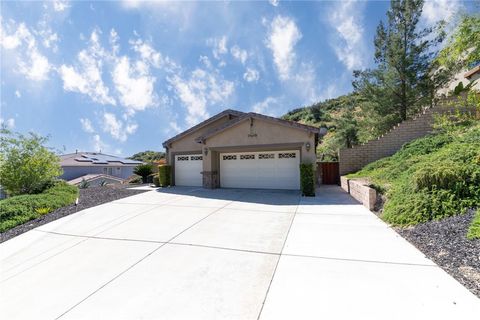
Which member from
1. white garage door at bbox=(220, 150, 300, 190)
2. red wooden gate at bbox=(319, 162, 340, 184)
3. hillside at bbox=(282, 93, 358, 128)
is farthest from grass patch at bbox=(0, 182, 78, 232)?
hillside at bbox=(282, 93, 358, 128)

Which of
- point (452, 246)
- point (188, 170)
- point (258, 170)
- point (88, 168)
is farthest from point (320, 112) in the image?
point (452, 246)

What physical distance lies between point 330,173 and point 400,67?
26.6ft

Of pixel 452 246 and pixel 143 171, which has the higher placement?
pixel 143 171

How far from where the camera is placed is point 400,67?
14773 mm

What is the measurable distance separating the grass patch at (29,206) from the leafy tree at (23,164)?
0.84 metres

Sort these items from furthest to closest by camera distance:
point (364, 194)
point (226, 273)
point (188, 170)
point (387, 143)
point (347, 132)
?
1. point (347, 132)
2. point (188, 170)
3. point (387, 143)
4. point (364, 194)
5. point (226, 273)

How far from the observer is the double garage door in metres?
12.4

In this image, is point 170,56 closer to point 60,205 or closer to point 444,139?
point 60,205

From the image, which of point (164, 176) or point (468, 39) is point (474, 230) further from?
point (164, 176)

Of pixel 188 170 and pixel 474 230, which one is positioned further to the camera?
pixel 188 170

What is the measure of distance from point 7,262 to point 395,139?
16.1 metres

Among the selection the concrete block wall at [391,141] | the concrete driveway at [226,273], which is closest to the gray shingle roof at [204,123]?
the concrete block wall at [391,141]

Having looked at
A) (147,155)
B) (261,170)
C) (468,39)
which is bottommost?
(261,170)

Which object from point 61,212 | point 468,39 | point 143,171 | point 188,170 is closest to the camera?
point 468,39
